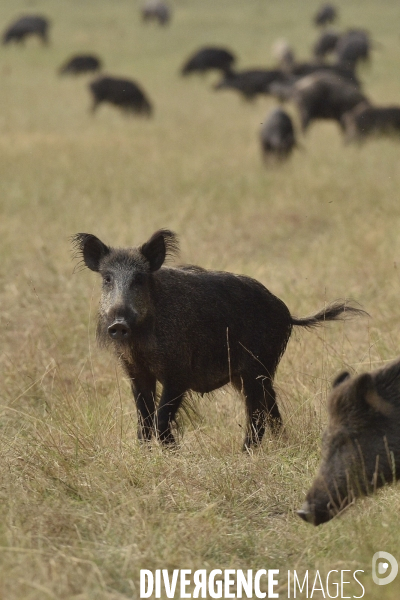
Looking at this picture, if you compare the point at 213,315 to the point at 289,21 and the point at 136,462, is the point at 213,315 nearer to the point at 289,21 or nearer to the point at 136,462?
the point at 136,462

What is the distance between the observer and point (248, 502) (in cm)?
450

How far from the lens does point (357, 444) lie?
384 cm

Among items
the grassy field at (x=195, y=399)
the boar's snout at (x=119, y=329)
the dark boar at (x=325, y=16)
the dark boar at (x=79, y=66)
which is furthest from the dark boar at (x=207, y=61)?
the boar's snout at (x=119, y=329)

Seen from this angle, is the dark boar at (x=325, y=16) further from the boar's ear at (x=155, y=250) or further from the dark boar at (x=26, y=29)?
the boar's ear at (x=155, y=250)

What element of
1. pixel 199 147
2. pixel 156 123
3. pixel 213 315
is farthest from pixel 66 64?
pixel 213 315

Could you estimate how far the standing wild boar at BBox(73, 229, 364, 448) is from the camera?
5.02 m

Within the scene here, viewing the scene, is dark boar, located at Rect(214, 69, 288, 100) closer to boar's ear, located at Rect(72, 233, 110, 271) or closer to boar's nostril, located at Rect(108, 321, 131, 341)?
boar's ear, located at Rect(72, 233, 110, 271)

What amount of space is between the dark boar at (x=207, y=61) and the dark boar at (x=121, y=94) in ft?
31.1

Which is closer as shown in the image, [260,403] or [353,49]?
[260,403]

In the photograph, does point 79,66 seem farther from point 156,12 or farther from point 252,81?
point 156,12

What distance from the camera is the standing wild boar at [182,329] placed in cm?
502

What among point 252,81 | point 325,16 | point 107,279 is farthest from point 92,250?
point 325,16

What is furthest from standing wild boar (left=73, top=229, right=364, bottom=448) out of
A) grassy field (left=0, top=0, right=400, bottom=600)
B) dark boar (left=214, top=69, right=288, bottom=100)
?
dark boar (left=214, top=69, right=288, bottom=100)

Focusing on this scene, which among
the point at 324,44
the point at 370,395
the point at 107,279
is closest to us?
the point at 370,395
